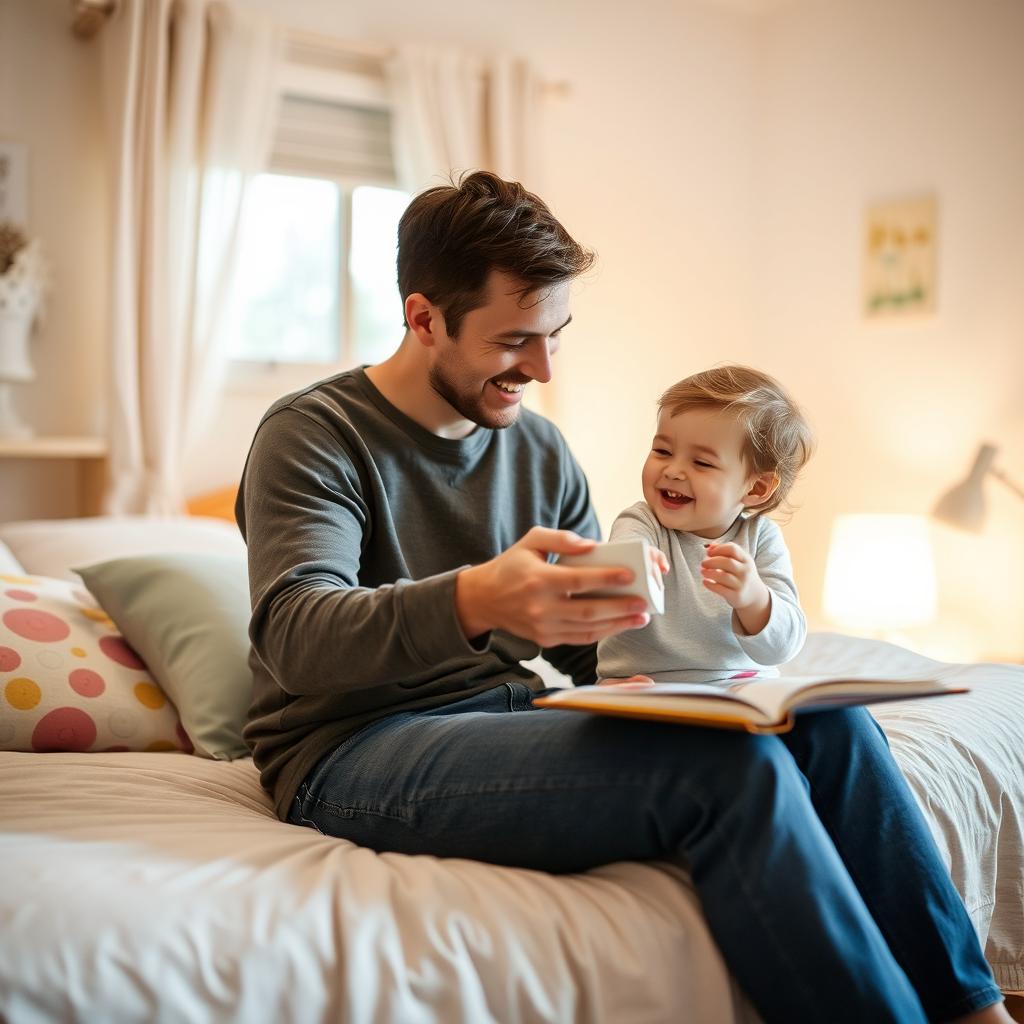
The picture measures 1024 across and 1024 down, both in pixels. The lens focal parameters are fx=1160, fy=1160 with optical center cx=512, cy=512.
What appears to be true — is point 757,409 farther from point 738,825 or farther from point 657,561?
point 738,825

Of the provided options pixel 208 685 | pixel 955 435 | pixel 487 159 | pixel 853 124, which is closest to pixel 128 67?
pixel 487 159

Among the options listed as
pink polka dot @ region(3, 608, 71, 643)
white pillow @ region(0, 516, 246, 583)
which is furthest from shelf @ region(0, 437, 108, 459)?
pink polka dot @ region(3, 608, 71, 643)

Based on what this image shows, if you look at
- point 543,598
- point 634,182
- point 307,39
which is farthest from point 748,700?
point 634,182

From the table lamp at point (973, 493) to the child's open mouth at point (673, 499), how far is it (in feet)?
7.03

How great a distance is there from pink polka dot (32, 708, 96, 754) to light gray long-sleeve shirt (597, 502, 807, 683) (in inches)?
30.1

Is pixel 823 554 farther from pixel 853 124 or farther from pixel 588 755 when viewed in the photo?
pixel 588 755

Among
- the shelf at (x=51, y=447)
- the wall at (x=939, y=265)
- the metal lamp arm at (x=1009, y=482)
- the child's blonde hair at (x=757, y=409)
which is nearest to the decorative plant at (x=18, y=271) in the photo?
the shelf at (x=51, y=447)

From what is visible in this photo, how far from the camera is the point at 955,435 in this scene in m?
3.58

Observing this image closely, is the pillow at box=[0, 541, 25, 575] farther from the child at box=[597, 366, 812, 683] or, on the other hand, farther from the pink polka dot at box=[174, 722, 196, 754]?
the child at box=[597, 366, 812, 683]

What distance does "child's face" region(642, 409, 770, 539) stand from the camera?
4.90 feet

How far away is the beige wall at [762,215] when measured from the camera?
3148 mm

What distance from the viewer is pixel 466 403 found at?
5.01 ft

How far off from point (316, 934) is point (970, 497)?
2.82m

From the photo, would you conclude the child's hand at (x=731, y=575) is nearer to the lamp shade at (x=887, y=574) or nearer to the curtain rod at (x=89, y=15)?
the lamp shade at (x=887, y=574)
